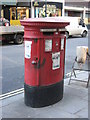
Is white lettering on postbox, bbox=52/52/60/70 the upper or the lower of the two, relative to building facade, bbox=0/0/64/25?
lower

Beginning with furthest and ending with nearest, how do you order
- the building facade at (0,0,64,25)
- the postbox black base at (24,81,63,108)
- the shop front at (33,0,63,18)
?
the shop front at (33,0,63,18), the building facade at (0,0,64,25), the postbox black base at (24,81,63,108)

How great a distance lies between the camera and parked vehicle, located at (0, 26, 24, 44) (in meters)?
15.2

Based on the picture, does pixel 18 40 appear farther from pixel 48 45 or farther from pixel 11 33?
pixel 48 45

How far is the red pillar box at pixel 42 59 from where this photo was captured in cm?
445

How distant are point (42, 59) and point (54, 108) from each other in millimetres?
1058

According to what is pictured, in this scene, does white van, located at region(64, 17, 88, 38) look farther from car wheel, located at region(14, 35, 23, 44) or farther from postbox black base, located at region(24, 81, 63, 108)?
postbox black base, located at region(24, 81, 63, 108)

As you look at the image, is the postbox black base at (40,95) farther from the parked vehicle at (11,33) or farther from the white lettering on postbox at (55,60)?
the parked vehicle at (11,33)

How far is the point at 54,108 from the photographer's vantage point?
4.65 meters

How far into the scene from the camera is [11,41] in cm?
1702

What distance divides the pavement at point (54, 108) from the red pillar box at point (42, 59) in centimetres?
18

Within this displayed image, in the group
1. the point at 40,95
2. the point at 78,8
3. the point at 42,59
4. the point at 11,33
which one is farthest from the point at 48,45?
the point at 78,8

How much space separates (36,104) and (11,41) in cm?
1278

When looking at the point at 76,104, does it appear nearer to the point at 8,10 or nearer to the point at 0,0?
the point at 0,0

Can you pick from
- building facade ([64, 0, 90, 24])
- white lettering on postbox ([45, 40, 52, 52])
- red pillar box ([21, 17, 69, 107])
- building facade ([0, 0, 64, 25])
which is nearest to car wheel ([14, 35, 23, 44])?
building facade ([0, 0, 64, 25])
